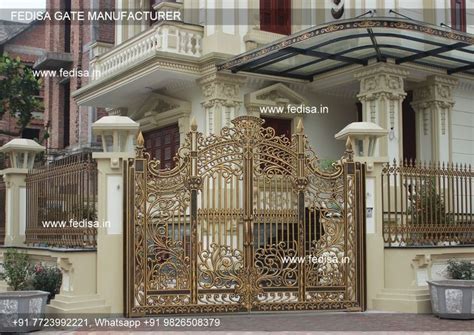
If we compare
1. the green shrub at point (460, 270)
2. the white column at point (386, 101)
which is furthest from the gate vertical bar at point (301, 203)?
the white column at point (386, 101)

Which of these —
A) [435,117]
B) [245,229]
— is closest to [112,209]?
[245,229]

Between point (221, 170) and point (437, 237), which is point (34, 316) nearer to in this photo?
point (221, 170)

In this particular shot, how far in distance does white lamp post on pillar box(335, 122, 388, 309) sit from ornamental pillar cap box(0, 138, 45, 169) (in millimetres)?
4880

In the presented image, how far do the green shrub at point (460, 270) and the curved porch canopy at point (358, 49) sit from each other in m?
3.97

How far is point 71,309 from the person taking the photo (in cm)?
805

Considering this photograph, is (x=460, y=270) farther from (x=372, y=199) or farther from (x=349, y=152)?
(x=349, y=152)

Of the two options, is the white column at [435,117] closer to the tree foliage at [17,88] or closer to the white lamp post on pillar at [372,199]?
the white lamp post on pillar at [372,199]

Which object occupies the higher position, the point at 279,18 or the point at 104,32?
the point at 104,32

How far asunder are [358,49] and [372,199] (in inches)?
154

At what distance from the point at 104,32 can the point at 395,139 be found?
10957 millimetres

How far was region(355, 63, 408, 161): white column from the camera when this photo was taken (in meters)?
12.7

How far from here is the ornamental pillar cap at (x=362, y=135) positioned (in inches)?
364

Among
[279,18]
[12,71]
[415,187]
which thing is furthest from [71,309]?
[12,71]

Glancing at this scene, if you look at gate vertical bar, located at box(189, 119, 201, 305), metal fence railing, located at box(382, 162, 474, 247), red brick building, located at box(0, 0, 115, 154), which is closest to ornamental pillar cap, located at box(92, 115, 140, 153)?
gate vertical bar, located at box(189, 119, 201, 305)
